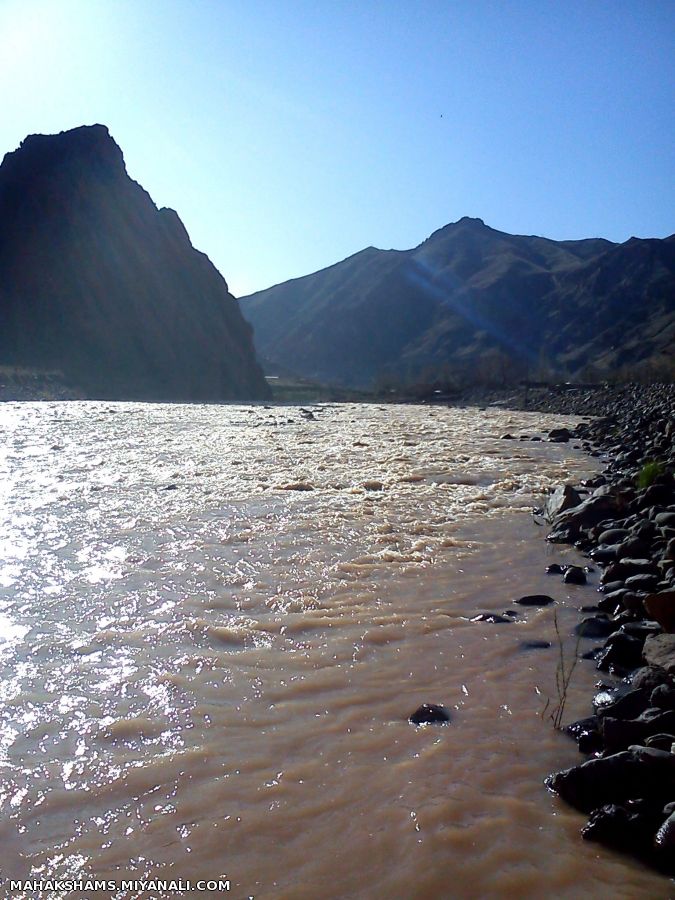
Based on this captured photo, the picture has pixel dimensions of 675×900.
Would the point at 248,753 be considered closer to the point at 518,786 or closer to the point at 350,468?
the point at 518,786

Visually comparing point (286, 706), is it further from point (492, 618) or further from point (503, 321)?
point (503, 321)

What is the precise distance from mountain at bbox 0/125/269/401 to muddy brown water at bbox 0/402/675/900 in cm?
5850

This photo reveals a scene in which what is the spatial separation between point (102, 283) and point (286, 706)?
75.1 m

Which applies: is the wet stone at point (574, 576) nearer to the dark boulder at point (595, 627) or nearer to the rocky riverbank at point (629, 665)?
the rocky riverbank at point (629, 665)

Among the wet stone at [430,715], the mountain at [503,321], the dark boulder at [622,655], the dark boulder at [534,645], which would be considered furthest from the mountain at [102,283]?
the wet stone at [430,715]

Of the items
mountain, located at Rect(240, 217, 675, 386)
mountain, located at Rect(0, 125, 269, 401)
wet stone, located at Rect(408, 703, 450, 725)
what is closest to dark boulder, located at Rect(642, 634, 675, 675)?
wet stone, located at Rect(408, 703, 450, 725)

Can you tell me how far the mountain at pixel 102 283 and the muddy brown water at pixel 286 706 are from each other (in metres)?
58.5

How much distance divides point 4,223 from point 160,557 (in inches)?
3013

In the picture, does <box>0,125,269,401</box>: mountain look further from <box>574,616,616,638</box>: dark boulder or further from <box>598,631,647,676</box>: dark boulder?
<box>598,631,647,676</box>: dark boulder

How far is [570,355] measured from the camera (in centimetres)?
14138

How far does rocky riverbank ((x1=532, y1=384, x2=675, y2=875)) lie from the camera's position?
3174 mm

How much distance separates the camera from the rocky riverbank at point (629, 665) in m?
3.17

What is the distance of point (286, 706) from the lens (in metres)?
4.44

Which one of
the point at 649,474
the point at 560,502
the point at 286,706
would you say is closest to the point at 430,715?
the point at 286,706
